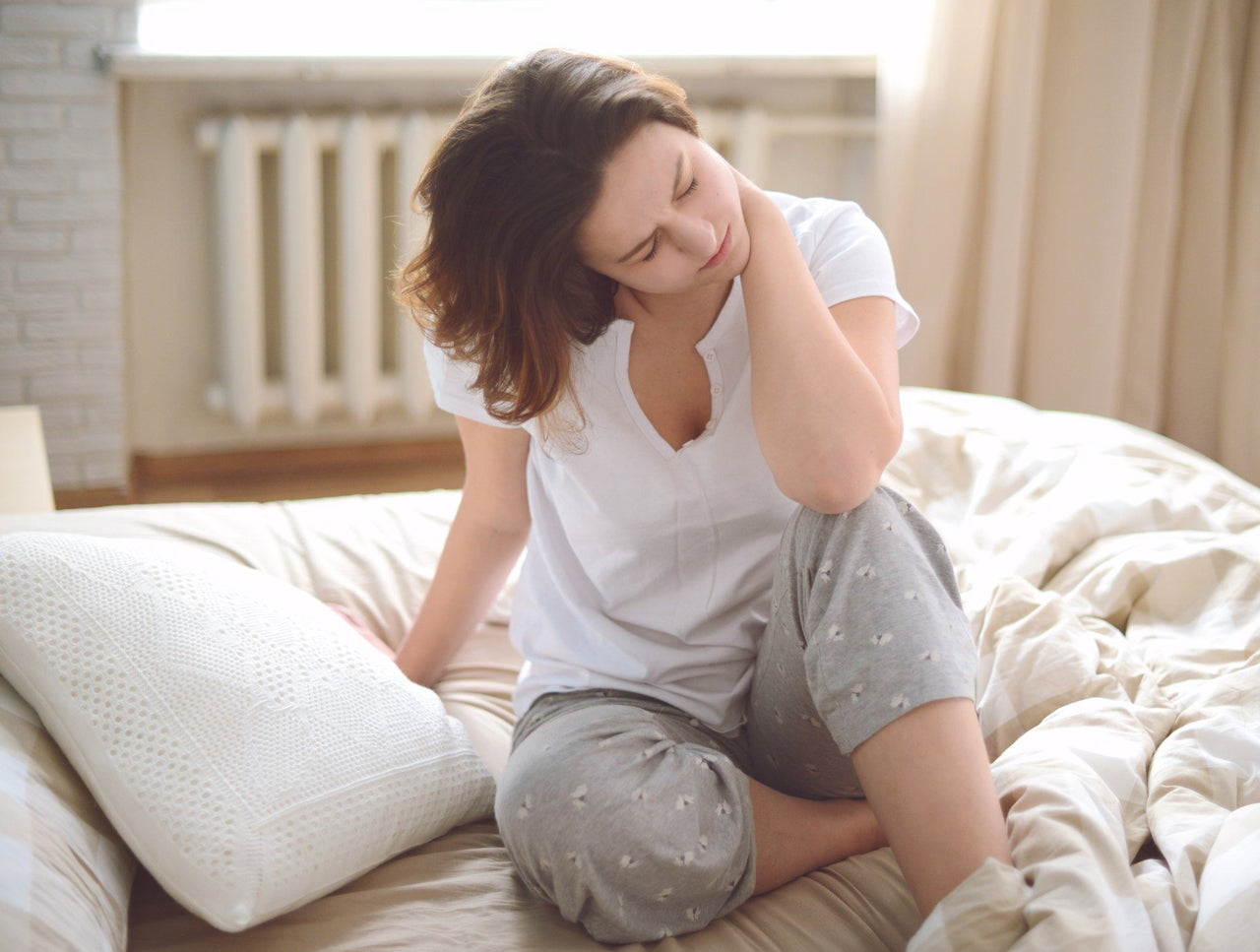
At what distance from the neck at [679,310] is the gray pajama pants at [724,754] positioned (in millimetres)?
211

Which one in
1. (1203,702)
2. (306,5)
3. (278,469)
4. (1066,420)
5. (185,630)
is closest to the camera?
(185,630)

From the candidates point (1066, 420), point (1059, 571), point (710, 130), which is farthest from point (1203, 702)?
point (710, 130)

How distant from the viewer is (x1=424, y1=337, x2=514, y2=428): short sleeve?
1065 mm

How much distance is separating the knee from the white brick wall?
177 cm

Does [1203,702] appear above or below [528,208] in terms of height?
below

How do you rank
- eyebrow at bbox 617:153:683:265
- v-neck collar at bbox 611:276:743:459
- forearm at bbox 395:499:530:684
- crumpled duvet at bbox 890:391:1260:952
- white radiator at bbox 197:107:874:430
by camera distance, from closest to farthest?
1. crumpled duvet at bbox 890:391:1260:952
2. eyebrow at bbox 617:153:683:265
3. v-neck collar at bbox 611:276:743:459
4. forearm at bbox 395:499:530:684
5. white radiator at bbox 197:107:874:430

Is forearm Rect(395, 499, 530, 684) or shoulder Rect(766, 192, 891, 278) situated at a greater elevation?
shoulder Rect(766, 192, 891, 278)

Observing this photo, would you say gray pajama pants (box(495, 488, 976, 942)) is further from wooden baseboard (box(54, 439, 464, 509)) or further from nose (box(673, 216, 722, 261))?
wooden baseboard (box(54, 439, 464, 509))

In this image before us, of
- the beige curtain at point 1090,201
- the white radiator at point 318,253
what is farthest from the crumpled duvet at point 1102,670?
the white radiator at point 318,253

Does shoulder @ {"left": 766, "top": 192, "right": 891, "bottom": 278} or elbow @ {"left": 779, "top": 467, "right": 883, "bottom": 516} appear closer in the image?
elbow @ {"left": 779, "top": 467, "right": 883, "bottom": 516}

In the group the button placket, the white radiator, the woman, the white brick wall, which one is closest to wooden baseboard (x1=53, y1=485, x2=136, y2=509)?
the white brick wall

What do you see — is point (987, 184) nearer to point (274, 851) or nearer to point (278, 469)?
point (278, 469)

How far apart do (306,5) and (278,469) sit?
994 millimetres

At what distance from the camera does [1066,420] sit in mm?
1646
